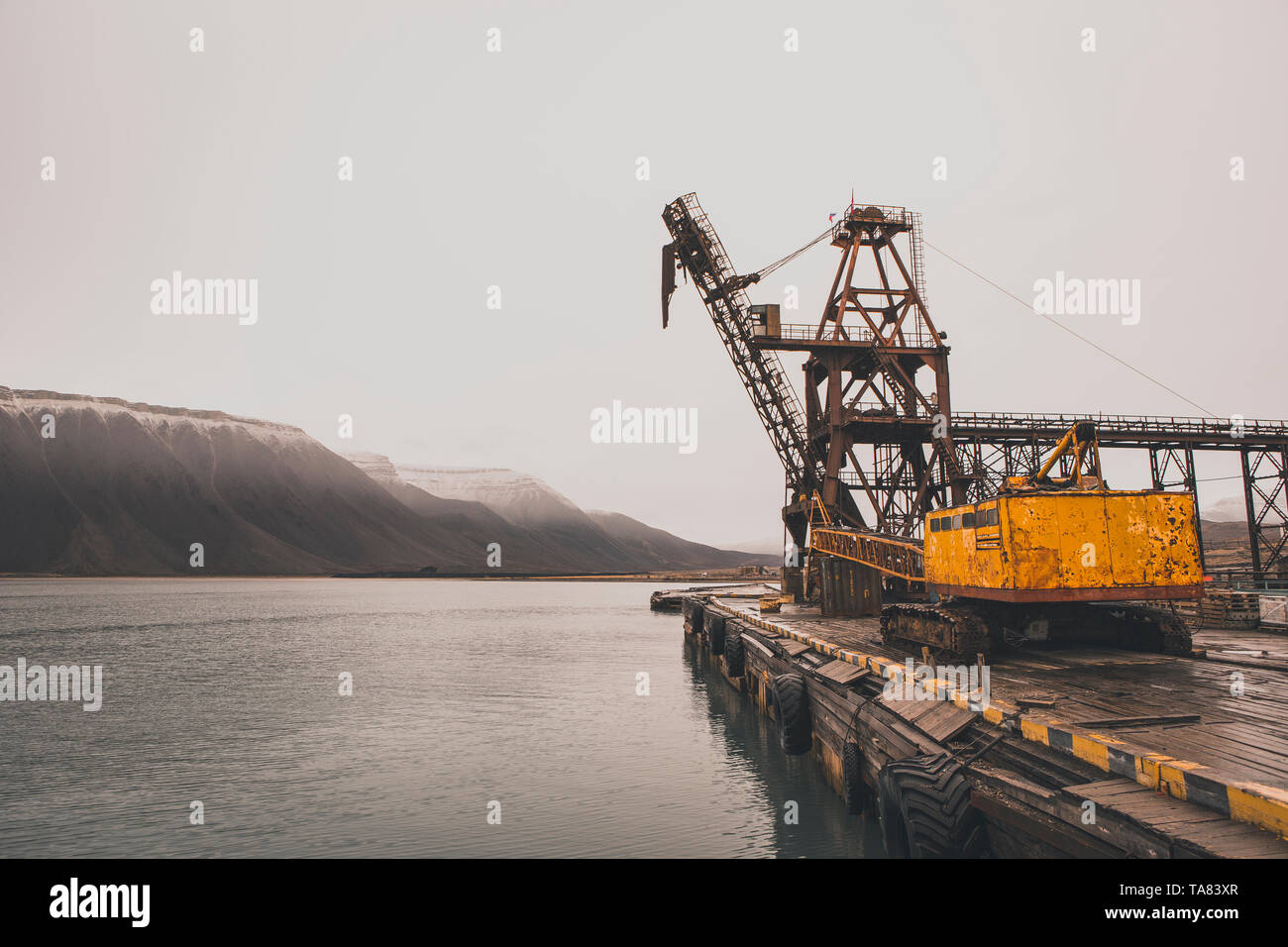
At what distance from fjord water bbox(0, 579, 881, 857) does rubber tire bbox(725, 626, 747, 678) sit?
4.13 feet

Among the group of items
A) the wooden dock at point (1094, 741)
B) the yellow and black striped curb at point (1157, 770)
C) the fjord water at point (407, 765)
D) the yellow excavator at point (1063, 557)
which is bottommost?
the fjord water at point (407, 765)

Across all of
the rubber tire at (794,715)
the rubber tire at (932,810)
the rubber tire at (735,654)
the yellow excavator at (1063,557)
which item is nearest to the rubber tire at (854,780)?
the yellow excavator at (1063,557)

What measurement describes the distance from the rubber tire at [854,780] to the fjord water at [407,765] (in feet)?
1.72

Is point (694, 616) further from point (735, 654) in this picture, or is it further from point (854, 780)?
point (854, 780)

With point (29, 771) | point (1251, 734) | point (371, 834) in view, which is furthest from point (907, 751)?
point (29, 771)

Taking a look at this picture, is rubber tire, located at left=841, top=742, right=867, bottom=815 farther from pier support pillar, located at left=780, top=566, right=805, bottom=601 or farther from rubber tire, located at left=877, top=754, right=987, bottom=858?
pier support pillar, located at left=780, top=566, right=805, bottom=601

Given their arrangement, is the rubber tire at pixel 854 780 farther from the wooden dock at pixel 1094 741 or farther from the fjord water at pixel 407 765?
the fjord water at pixel 407 765

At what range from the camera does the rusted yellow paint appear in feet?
43.2

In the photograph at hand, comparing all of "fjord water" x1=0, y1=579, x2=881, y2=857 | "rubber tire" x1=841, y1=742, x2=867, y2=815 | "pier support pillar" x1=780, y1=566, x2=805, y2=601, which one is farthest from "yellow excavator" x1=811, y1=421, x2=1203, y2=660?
"pier support pillar" x1=780, y1=566, x2=805, y2=601

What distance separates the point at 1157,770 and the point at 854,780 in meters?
7.70

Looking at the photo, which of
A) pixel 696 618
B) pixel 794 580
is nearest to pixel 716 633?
pixel 794 580

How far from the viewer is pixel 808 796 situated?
54.9 ft

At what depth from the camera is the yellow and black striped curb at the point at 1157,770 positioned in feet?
19.6

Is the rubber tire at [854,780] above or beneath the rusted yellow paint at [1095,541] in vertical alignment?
beneath
